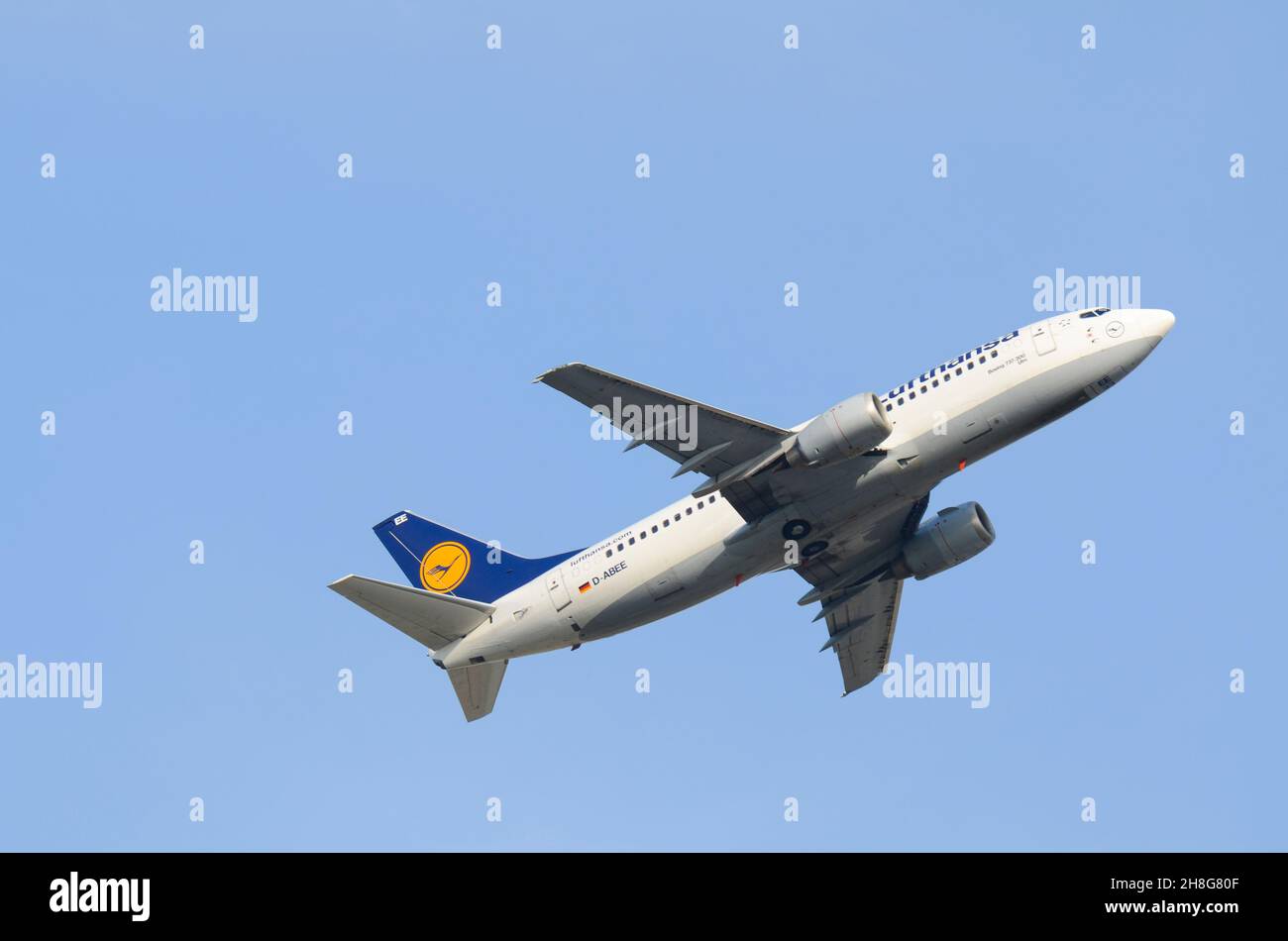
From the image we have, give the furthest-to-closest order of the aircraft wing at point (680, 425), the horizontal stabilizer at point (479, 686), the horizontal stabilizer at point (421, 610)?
the horizontal stabilizer at point (479, 686) → the horizontal stabilizer at point (421, 610) → the aircraft wing at point (680, 425)

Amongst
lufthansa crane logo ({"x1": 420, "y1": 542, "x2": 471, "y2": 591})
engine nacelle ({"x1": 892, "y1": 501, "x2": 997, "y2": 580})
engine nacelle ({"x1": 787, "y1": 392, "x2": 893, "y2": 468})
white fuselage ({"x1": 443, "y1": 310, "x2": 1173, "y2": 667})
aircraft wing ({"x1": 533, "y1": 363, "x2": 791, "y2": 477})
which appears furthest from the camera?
lufthansa crane logo ({"x1": 420, "y1": 542, "x2": 471, "y2": 591})

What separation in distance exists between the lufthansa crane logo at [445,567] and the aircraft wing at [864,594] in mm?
12750

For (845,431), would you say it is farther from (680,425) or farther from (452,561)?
(452,561)

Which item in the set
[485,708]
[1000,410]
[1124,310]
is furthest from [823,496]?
[485,708]

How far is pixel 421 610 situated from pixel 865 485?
16.6 metres

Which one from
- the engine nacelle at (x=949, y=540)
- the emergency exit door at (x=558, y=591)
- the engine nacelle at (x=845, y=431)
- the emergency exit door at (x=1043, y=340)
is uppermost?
the emergency exit door at (x=1043, y=340)

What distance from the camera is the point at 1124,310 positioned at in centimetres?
4903

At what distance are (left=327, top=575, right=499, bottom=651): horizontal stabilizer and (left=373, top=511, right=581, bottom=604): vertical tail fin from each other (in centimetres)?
142

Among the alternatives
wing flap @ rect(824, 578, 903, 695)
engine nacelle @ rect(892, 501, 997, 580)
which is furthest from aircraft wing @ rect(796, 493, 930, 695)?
engine nacelle @ rect(892, 501, 997, 580)

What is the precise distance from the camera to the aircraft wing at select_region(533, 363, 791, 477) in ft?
156

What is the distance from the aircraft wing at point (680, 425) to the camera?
4753 centimetres

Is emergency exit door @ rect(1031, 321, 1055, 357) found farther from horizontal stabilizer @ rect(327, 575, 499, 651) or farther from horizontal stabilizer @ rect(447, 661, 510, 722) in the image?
horizontal stabilizer @ rect(447, 661, 510, 722)

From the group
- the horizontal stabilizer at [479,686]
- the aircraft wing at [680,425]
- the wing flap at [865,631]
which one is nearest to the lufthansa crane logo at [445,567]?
the horizontal stabilizer at [479,686]

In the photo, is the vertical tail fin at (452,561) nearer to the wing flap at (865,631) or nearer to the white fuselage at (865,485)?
the white fuselage at (865,485)
